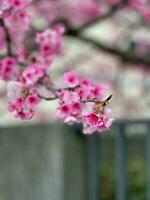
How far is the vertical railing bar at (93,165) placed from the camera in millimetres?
4461

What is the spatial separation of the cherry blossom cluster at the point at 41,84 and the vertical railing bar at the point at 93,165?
1.39m

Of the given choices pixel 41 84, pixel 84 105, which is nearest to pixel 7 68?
pixel 41 84

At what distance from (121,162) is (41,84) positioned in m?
1.55

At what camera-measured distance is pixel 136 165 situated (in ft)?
14.4

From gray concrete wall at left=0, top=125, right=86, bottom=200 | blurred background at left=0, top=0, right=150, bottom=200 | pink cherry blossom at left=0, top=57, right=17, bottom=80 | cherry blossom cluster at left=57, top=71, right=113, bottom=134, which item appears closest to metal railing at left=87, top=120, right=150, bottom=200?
blurred background at left=0, top=0, right=150, bottom=200

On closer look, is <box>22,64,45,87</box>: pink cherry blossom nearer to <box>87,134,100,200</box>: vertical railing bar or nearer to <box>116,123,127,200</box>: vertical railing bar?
<box>116,123,127,200</box>: vertical railing bar

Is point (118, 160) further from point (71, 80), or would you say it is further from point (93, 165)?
point (71, 80)

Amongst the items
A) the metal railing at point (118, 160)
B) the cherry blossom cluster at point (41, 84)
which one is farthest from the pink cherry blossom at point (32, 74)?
the metal railing at point (118, 160)

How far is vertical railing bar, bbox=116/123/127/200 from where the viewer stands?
4.28 m

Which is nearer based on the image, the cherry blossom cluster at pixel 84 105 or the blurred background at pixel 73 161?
the cherry blossom cluster at pixel 84 105

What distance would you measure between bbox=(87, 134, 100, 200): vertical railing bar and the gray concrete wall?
0.36 feet

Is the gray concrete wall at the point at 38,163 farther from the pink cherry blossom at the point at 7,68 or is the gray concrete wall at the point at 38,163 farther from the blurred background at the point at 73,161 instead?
the pink cherry blossom at the point at 7,68

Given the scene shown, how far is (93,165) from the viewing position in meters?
4.52

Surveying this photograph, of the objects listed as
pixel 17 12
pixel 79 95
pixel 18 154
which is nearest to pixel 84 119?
pixel 79 95
